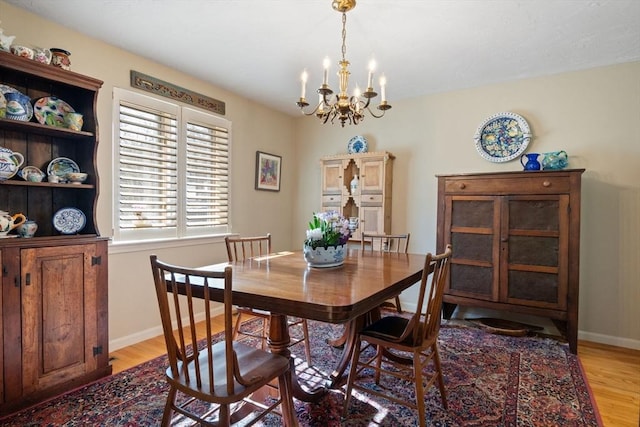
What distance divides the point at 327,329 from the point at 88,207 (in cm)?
217

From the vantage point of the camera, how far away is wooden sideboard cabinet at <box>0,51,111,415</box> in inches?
76.3

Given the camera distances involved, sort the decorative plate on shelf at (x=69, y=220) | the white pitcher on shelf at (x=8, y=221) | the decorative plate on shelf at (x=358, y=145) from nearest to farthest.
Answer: the white pitcher on shelf at (x=8, y=221), the decorative plate on shelf at (x=69, y=220), the decorative plate on shelf at (x=358, y=145)

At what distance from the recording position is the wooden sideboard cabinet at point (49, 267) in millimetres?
1938

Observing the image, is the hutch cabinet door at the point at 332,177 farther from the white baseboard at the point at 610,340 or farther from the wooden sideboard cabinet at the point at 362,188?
the white baseboard at the point at 610,340

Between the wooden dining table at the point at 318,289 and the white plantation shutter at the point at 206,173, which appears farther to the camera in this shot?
the white plantation shutter at the point at 206,173

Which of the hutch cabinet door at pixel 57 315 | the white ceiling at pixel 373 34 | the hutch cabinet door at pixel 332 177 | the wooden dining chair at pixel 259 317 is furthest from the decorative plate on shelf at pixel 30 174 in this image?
the hutch cabinet door at pixel 332 177

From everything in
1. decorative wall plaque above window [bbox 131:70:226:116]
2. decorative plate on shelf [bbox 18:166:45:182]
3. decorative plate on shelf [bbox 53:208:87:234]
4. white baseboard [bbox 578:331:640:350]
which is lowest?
white baseboard [bbox 578:331:640:350]

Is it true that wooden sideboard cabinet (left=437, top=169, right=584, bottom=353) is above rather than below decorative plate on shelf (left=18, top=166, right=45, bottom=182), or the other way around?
below

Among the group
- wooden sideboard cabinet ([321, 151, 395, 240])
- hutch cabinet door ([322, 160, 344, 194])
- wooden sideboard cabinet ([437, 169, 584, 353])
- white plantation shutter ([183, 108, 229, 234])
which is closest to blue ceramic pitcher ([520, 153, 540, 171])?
wooden sideboard cabinet ([437, 169, 584, 353])

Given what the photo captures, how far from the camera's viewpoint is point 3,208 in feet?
7.12

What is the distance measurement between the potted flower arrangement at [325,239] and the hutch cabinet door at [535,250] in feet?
5.67

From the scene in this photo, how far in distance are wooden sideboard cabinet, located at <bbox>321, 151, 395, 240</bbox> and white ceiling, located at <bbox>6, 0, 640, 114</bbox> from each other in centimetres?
95

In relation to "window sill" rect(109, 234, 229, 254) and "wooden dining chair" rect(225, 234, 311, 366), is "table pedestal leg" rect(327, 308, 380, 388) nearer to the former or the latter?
"wooden dining chair" rect(225, 234, 311, 366)

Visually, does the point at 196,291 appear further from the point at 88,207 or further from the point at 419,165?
the point at 419,165
